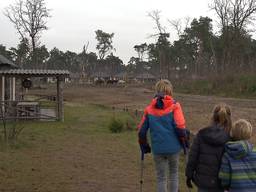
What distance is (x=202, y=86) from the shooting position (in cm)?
4550

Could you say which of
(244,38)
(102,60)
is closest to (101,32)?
(102,60)

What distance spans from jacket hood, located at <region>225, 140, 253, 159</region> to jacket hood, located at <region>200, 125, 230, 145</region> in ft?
0.55

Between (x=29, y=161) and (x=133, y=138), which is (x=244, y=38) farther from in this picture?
(x=29, y=161)

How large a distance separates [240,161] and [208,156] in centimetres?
36

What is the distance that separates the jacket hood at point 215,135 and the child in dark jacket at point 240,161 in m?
0.11

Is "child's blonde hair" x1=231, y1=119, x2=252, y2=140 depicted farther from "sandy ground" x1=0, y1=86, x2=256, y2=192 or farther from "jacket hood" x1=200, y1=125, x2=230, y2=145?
"sandy ground" x1=0, y1=86, x2=256, y2=192

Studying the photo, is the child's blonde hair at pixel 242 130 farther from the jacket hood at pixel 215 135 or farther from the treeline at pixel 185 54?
the treeline at pixel 185 54

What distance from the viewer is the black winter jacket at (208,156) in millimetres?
4699

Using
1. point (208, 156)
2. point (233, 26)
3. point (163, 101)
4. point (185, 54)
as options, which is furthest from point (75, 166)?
point (185, 54)

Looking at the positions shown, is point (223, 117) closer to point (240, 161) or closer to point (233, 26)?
point (240, 161)

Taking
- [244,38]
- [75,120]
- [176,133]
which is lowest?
[75,120]

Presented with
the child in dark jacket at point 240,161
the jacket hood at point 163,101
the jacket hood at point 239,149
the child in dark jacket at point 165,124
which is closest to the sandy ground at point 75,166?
the child in dark jacket at point 165,124

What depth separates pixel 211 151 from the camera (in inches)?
186

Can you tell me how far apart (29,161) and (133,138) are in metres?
4.65
